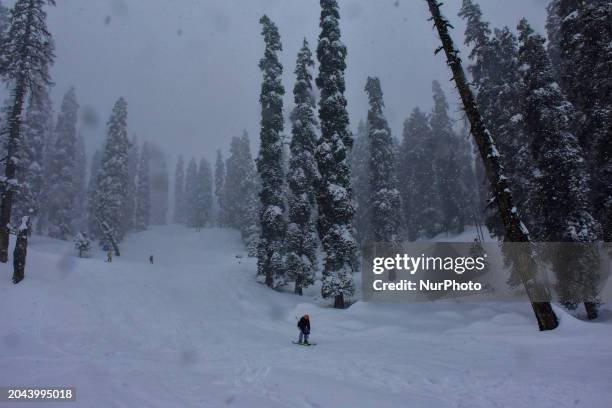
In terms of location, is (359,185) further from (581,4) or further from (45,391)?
(45,391)

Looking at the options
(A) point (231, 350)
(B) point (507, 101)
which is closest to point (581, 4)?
(B) point (507, 101)

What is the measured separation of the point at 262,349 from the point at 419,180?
38184 mm

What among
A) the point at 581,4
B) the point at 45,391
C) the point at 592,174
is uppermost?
the point at 581,4

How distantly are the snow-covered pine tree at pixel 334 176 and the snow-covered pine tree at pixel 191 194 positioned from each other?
63.5 meters

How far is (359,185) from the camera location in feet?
176

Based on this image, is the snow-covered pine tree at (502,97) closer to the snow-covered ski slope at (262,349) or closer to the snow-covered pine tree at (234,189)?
the snow-covered ski slope at (262,349)

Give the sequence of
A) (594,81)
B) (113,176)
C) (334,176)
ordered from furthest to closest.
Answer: (113,176), (334,176), (594,81)

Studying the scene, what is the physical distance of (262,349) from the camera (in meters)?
15.5

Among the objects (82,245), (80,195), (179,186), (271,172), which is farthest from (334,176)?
(179,186)

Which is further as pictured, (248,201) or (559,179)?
(248,201)

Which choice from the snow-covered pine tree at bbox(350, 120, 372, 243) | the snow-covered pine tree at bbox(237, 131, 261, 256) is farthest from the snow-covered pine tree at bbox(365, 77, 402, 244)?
the snow-covered pine tree at bbox(237, 131, 261, 256)

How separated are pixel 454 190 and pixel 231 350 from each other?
38822 mm

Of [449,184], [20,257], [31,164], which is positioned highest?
[31,164]

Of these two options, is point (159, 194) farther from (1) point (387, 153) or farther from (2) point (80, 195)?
(1) point (387, 153)
